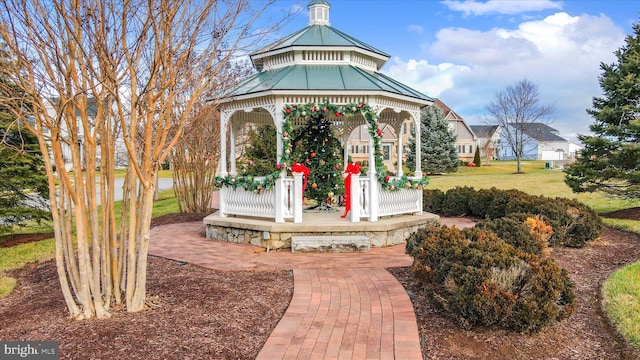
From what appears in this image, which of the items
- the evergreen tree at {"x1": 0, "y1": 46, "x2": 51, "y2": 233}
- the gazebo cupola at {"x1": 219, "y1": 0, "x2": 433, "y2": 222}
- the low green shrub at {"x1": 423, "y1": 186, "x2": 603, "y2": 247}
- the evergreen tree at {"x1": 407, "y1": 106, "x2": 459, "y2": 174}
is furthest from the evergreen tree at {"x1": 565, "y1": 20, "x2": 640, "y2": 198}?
the evergreen tree at {"x1": 407, "y1": 106, "x2": 459, "y2": 174}

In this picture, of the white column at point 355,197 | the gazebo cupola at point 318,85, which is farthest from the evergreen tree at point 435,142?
the white column at point 355,197

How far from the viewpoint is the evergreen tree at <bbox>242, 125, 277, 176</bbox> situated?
62.7ft

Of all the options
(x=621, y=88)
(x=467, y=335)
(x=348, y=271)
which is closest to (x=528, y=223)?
(x=348, y=271)

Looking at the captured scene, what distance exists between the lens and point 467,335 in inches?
165

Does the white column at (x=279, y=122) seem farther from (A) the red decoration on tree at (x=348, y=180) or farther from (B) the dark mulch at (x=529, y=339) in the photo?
(B) the dark mulch at (x=529, y=339)

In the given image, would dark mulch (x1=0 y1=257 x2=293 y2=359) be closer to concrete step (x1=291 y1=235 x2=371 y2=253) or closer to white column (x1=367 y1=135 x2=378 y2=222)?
concrete step (x1=291 y1=235 x2=371 y2=253)

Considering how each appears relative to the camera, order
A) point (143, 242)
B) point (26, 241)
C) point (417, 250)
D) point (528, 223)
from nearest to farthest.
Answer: point (143, 242)
point (417, 250)
point (528, 223)
point (26, 241)

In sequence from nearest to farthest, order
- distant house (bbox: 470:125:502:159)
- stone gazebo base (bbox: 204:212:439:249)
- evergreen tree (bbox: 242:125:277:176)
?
stone gazebo base (bbox: 204:212:439:249)
evergreen tree (bbox: 242:125:277:176)
distant house (bbox: 470:125:502:159)

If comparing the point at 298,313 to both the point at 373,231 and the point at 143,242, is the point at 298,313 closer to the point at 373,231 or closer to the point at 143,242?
the point at 143,242

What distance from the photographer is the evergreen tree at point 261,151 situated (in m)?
19.1

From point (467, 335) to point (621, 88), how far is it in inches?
432

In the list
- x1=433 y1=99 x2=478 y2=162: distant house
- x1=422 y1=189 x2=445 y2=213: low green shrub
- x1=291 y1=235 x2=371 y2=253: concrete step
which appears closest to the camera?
x1=291 y1=235 x2=371 y2=253: concrete step

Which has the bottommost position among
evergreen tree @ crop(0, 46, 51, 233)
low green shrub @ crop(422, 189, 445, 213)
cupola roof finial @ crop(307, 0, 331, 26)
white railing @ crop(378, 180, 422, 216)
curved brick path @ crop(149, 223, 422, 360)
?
curved brick path @ crop(149, 223, 422, 360)

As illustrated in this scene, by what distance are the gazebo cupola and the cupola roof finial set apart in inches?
0.9
